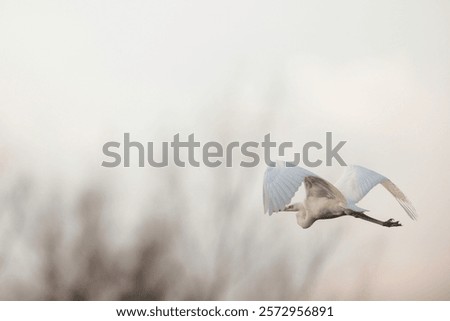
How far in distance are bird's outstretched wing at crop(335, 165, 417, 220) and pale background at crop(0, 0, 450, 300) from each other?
4 cm

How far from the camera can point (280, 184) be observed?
3283mm

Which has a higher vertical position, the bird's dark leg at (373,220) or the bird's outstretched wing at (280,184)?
the bird's outstretched wing at (280,184)

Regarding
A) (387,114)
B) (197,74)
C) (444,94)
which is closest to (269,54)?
(197,74)

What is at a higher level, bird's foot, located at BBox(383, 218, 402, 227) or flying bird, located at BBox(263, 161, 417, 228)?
flying bird, located at BBox(263, 161, 417, 228)

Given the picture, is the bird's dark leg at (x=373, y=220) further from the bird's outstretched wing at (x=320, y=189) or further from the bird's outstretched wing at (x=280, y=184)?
the bird's outstretched wing at (x=280, y=184)

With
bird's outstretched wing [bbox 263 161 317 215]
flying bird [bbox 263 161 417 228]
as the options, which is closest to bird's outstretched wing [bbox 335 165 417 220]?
flying bird [bbox 263 161 417 228]

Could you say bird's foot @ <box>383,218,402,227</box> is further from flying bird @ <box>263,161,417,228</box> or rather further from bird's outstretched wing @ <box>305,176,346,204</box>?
bird's outstretched wing @ <box>305,176,346,204</box>

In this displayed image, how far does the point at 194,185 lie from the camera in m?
3.29

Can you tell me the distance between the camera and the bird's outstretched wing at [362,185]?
129 inches

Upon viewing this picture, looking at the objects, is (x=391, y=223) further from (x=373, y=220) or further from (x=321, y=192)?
(x=321, y=192)

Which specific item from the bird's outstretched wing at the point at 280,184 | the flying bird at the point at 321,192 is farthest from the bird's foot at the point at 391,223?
the bird's outstretched wing at the point at 280,184

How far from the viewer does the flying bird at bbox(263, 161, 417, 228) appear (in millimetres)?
3283

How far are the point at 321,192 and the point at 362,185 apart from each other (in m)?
0.19
